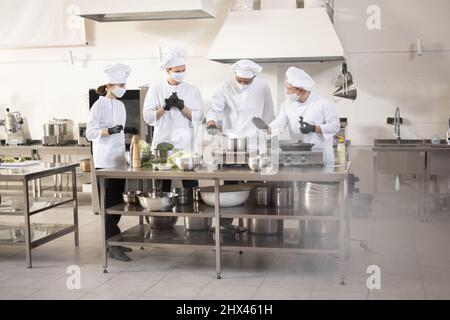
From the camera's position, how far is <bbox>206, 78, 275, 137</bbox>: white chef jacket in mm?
Result: 4824

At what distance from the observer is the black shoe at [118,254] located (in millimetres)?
4395

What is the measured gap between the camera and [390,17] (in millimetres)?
6340

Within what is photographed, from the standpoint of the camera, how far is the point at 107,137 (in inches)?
181

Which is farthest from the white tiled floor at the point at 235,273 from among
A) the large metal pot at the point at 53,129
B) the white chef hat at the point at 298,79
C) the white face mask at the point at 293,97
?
the large metal pot at the point at 53,129

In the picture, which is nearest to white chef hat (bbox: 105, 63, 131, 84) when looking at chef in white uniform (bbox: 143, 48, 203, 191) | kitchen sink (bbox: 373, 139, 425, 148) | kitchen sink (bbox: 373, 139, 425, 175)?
chef in white uniform (bbox: 143, 48, 203, 191)

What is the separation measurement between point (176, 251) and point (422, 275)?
73.3 inches

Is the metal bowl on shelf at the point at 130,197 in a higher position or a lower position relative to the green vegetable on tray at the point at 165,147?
lower

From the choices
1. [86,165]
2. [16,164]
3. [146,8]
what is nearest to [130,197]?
[16,164]

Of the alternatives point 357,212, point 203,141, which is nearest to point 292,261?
point 357,212

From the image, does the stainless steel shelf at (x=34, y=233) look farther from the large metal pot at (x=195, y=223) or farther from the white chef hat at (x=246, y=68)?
the white chef hat at (x=246, y=68)

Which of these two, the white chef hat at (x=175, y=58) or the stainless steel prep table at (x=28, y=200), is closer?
the stainless steel prep table at (x=28, y=200)

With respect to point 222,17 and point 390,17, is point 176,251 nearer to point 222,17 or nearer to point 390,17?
point 222,17

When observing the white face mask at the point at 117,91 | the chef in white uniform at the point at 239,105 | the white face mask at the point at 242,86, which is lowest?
the chef in white uniform at the point at 239,105

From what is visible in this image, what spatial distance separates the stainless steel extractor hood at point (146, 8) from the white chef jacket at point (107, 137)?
1.56 m
